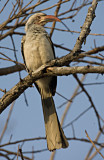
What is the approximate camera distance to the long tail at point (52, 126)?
322 centimetres

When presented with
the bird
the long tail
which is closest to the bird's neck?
the bird

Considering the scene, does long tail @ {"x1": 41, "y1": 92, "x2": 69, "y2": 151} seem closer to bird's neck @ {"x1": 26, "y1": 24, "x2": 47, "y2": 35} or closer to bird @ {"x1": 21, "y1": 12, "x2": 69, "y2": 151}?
bird @ {"x1": 21, "y1": 12, "x2": 69, "y2": 151}

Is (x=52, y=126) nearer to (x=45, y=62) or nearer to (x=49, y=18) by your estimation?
(x=45, y=62)

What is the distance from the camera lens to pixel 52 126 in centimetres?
352

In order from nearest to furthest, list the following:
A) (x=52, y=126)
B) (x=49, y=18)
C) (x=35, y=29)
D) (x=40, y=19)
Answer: (x=52, y=126) < (x=35, y=29) < (x=49, y=18) < (x=40, y=19)

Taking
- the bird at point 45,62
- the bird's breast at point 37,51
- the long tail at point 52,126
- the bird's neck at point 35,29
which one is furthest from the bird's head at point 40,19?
the long tail at point 52,126

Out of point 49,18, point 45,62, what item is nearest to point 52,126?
point 45,62

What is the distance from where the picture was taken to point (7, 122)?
12.6 feet

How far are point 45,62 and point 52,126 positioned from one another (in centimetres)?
87

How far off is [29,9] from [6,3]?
0.29 metres

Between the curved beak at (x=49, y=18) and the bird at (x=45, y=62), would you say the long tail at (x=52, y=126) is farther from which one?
the curved beak at (x=49, y=18)

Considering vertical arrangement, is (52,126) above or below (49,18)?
below

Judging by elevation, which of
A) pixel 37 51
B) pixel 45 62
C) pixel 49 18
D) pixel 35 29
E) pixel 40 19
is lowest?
pixel 45 62

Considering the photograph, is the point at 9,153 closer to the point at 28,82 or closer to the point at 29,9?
the point at 28,82
